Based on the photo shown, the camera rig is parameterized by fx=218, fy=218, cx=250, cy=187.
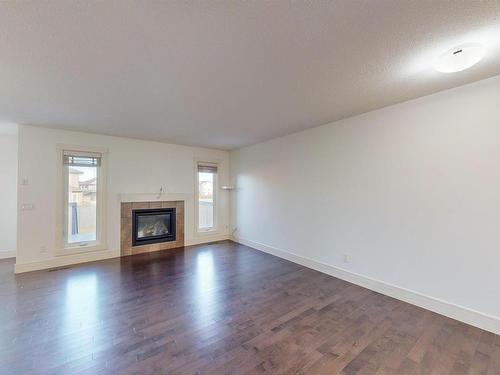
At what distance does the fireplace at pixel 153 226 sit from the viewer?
194 inches

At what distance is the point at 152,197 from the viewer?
5.07 m

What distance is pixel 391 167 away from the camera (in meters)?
2.97

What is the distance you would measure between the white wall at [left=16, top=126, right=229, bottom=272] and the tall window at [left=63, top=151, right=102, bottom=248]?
19cm

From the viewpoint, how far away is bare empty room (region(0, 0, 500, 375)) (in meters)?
1.60

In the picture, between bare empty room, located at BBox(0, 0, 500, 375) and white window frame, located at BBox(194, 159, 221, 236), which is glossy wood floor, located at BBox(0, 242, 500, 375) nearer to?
bare empty room, located at BBox(0, 0, 500, 375)

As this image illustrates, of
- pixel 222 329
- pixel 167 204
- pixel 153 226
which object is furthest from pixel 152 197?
pixel 222 329

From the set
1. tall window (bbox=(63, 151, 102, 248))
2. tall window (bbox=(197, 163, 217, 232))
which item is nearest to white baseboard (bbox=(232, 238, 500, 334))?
tall window (bbox=(197, 163, 217, 232))

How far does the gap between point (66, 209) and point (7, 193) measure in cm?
162

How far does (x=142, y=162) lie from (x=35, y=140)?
69.6 inches

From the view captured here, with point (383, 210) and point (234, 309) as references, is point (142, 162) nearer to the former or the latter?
point (234, 309)

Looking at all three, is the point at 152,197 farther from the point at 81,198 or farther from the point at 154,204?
the point at 81,198

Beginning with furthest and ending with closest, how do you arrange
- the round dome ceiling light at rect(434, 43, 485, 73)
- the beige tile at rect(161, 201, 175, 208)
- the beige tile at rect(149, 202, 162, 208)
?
the beige tile at rect(161, 201, 175, 208)
the beige tile at rect(149, 202, 162, 208)
the round dome ceiling light at rect(434, 43, 485, 73)

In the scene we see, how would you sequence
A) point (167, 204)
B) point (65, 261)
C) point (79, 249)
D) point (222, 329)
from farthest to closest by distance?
point (167, 204) → point (79, 249) → point (65, 261) → point (222, 329)

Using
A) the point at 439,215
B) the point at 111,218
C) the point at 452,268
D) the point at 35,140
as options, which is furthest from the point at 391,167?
the point at 35,140
